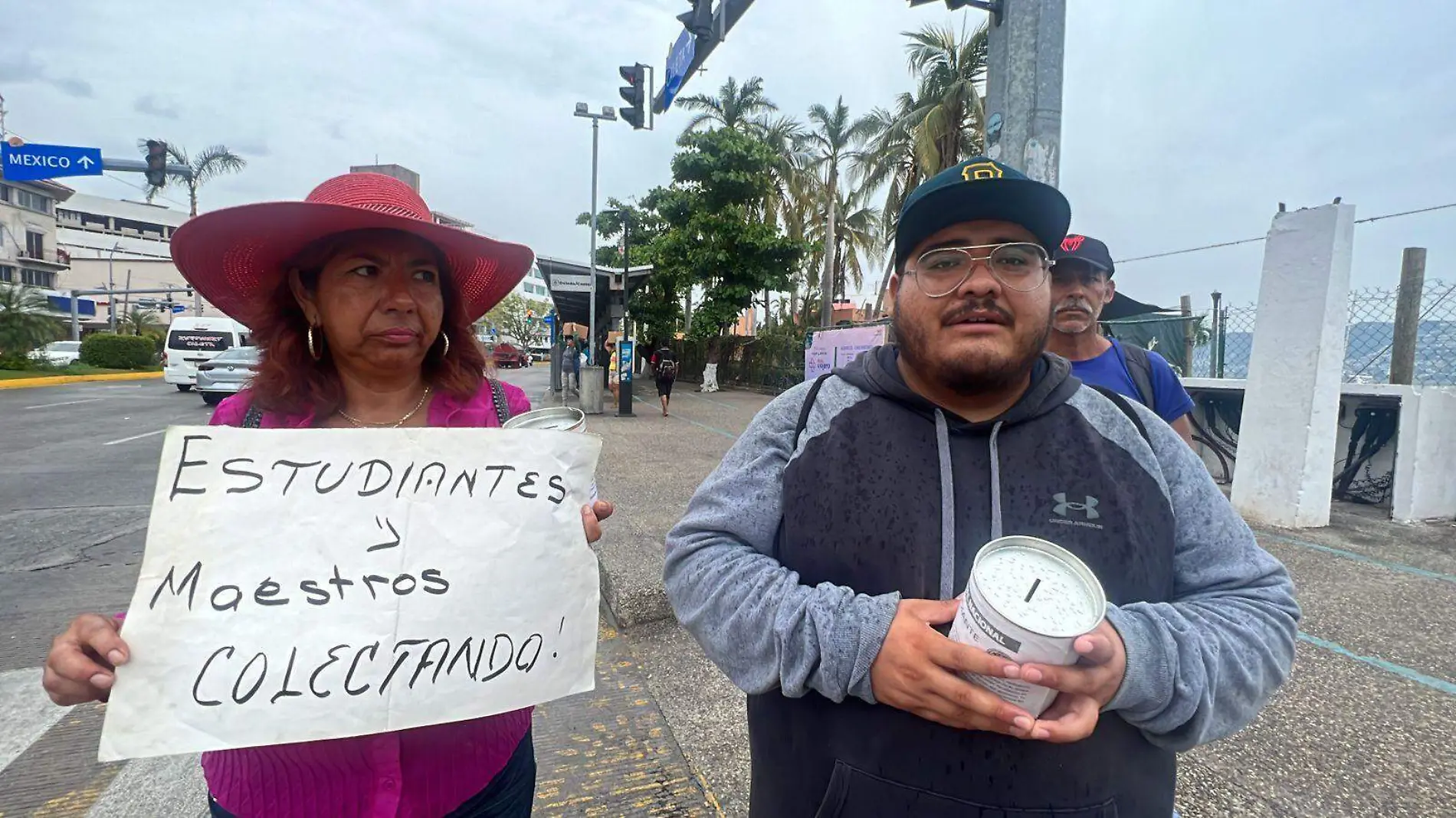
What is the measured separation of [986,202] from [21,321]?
106ft

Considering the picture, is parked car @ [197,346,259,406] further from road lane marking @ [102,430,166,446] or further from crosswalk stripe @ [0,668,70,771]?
crosswalk stripe @ [0,668,70,771]

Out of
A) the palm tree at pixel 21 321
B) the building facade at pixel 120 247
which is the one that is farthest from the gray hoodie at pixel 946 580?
the building facade at pixel 120 247

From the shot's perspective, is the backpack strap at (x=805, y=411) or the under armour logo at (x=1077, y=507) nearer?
the under armour logo at (x=1077, y=507)

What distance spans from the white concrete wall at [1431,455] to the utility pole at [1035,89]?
16.7 feet

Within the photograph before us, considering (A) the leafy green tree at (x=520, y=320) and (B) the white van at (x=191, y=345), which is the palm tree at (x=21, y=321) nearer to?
(B) the white van at (x=191, y=345)

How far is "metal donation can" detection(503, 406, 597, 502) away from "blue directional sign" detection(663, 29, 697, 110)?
7573 millimetres

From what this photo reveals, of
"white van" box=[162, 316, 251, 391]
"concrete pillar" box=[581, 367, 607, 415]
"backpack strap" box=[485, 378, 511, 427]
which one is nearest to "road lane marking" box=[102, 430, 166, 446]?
"concrete pillar" box=[581, 367, 607, 415]

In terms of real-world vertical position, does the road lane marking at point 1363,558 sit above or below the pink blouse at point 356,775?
below

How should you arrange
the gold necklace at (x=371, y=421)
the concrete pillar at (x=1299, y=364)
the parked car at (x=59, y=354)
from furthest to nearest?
the parked car at (x=59, y=354) < the concrete pillar at (x=1299, y=364) < the gold necklace at (x=371, y=421)

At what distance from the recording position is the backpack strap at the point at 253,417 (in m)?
1.41

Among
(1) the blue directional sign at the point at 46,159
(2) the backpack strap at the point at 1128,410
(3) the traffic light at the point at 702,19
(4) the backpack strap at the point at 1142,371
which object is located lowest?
(2) the backpack strap at the point at 1128,410

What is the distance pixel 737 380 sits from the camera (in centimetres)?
2355

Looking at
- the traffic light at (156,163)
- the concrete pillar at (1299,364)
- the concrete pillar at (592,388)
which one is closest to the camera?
the concrete pillar at (1299,364)

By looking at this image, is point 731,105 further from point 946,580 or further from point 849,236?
point 946,580
